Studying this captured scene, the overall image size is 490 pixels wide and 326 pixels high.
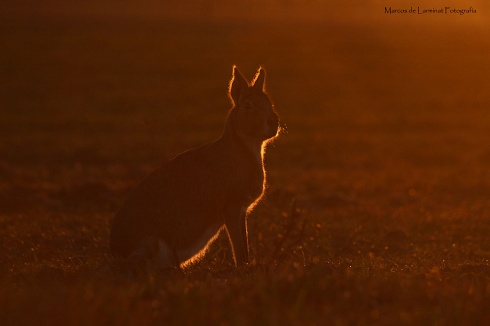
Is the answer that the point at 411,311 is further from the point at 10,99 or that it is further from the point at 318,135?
the point at 10,99

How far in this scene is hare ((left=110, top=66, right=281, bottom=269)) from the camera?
9555 millimetres

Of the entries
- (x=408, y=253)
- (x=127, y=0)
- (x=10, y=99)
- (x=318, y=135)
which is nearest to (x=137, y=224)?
(x=408, y=253)

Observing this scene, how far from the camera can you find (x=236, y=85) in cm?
1065

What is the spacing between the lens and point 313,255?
11.5m

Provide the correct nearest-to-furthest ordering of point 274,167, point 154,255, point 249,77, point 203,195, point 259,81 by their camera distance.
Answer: point 154,255 < point 203,195 < point 259,81 < point 274,167 < point 249,77

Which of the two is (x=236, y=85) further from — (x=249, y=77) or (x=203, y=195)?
(x=249, y=77)

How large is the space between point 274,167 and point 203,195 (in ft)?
42.8

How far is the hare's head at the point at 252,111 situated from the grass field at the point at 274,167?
1.14 metres

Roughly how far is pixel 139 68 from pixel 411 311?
46.6m

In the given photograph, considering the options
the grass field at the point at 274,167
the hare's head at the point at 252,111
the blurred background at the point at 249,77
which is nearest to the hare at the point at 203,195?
the hare's head at the point at 252,111

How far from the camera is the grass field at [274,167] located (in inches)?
287

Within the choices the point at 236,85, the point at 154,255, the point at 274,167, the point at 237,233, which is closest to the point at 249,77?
the point at 274,167

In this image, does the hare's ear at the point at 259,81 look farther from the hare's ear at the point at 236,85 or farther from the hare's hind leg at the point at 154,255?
the hare's hind leg at the point at 154,255

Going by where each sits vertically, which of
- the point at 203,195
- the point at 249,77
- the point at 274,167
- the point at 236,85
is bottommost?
the point at 274,167
